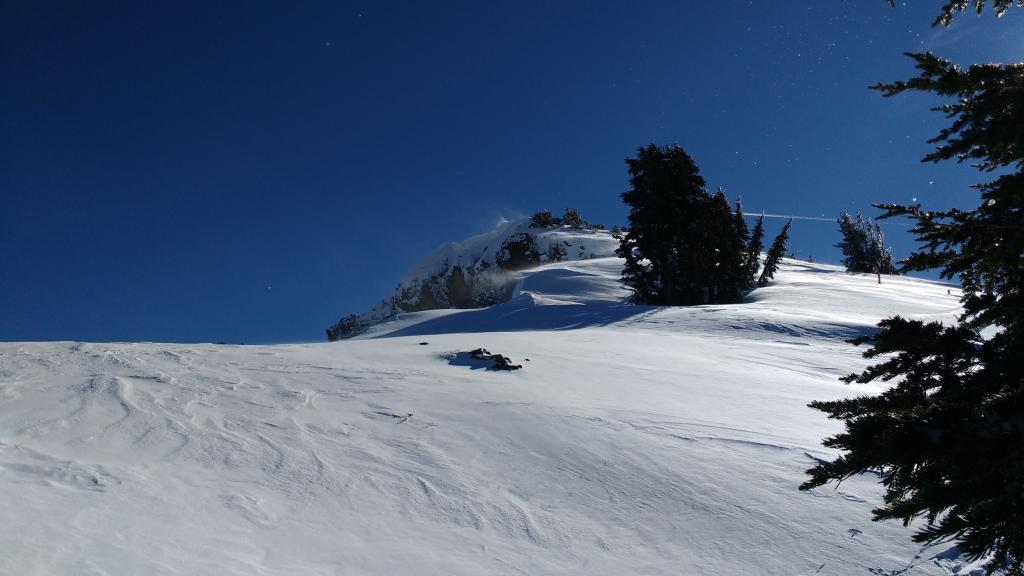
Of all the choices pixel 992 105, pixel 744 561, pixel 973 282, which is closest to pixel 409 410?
pixel 744 561

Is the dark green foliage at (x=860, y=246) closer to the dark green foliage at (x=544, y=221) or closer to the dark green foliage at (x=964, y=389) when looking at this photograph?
the dark green foliage at (x=544, y=221)

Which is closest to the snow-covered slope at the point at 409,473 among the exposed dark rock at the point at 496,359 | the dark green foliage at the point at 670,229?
the exposed dark rock at the point at 496,359

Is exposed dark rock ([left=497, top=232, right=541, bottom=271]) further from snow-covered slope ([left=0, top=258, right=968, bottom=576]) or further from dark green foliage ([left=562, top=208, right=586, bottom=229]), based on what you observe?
snow-covered slope ([left=0, top=258, right=968, bottom=576])

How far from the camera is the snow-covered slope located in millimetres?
3609

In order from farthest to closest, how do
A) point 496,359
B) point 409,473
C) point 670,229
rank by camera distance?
point 670,229
point 496,359
point 409,473

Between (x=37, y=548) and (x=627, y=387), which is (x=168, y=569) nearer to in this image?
(x=37, y=548)

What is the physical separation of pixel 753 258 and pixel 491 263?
35.7m

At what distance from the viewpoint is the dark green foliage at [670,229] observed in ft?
98.7

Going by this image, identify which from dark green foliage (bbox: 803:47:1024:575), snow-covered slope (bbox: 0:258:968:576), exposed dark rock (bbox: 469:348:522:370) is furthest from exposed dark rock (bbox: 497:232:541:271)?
dark green foliage (bbox: 803:47:1024:575)

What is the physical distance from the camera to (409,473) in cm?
491

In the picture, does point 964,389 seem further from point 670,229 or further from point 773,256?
point 773,256

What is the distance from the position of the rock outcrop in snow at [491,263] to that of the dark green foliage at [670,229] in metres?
19.1

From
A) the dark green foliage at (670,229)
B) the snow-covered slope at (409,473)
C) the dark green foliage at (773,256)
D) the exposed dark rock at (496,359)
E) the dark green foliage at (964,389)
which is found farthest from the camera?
the dark green foliage at (773,256)

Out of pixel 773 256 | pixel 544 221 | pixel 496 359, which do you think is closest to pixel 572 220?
Answer: pixel 544 221
